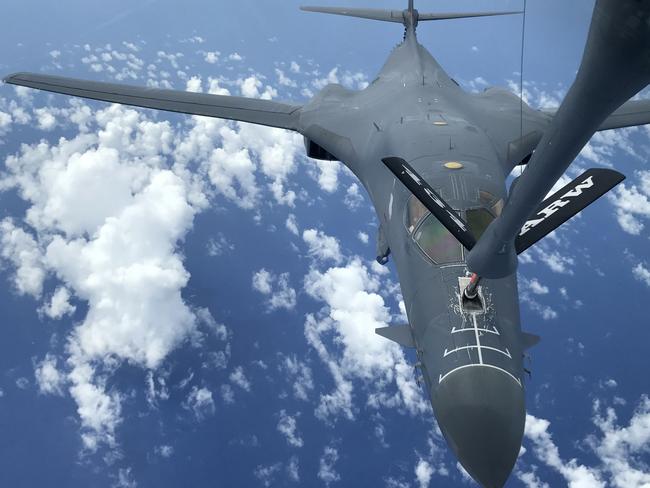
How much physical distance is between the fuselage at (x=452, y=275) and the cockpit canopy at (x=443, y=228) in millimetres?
20

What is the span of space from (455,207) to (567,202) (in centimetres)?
356

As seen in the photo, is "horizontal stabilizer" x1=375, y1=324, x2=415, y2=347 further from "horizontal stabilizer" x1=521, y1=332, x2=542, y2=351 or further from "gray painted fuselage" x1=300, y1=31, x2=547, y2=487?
"horizontal stabilizer" x1=521, y1=332, x2=542, y2=351

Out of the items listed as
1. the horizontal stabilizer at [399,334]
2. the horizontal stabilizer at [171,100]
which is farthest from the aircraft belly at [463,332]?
the horizontal stabilizer at [171,100]

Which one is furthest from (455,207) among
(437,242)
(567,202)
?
(567,202)

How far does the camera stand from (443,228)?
31.3 ft

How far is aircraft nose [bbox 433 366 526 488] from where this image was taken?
24.9 ft

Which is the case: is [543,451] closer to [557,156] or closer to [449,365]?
[449,365]

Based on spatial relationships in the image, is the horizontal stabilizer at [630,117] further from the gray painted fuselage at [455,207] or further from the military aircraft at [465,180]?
the gray painted fuselage at [455,207]

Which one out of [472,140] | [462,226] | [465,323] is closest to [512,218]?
[462,226]

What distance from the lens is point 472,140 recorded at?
40.8 feet

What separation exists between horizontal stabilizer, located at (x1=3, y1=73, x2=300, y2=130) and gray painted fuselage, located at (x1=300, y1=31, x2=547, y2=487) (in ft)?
4.10

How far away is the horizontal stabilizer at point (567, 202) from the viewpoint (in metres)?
6.11

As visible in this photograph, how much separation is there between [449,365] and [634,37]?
6.29 meters

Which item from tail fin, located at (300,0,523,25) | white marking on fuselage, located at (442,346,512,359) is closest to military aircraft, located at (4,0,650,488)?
white marking on fuselage, located at (442,346,512,359)
